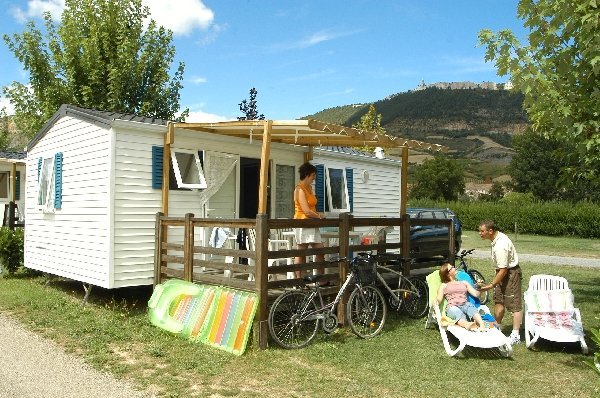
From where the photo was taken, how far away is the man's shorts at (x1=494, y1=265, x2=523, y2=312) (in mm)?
6930

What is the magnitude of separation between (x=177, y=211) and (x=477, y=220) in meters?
29.2

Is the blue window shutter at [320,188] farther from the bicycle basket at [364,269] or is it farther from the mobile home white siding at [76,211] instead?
the mobile home white siding at [76,211]

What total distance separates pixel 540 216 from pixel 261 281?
1182 inches

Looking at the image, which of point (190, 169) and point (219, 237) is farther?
point (190, 169)

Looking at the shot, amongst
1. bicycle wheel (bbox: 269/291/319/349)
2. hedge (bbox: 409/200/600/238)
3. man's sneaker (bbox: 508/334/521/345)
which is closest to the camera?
bicycle wheel (bbox: 269/291/319/349)

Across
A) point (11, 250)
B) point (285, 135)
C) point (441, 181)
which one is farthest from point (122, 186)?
point (441, 181)

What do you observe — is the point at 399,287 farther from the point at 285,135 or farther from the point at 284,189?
the point at 284,189

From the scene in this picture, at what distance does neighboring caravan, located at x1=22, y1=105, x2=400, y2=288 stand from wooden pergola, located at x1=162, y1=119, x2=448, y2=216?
0.13m

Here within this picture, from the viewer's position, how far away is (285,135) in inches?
326

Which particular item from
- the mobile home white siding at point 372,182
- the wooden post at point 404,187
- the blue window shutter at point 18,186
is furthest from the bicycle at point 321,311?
the blue window shutter at point 18,186

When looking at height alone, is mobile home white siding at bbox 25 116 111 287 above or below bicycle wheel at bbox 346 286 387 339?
above

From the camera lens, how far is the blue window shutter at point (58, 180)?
30.7 feet

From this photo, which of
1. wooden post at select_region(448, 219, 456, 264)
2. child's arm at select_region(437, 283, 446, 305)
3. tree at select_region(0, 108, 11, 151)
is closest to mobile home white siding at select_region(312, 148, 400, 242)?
wooden post at select_region(448, 219, 456, 264)

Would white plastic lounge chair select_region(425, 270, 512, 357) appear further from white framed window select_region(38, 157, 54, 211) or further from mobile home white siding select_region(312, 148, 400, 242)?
white framed window select_region(38, 157, 54, 211)
